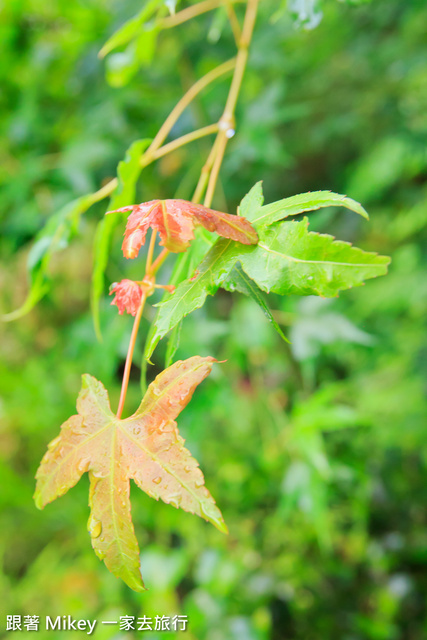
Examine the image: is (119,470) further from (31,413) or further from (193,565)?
(193,565)

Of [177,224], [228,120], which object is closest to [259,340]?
[228,120]

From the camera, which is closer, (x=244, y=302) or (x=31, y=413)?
(x=244, y=302)

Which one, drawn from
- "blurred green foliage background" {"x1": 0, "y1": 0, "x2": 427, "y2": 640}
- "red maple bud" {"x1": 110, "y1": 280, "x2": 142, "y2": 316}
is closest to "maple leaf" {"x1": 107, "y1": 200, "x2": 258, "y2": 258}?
"red maple bud" {"x1": 110, "y1": 280, "x2": 142, "y2": 316}

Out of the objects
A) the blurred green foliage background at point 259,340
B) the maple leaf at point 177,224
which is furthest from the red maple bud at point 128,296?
the blurred green foliage background at point 259,340

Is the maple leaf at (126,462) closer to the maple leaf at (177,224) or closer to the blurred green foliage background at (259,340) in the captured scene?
the maple leaf at (177,224)

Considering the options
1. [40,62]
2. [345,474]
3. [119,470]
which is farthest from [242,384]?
[119,470]

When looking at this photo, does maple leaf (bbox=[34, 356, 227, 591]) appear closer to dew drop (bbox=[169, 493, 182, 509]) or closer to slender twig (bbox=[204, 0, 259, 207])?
dew drop (bbox=[169, 493, 182, 509])
